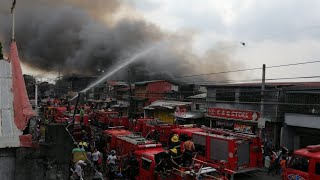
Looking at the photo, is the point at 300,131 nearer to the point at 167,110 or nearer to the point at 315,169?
the point at 315,169


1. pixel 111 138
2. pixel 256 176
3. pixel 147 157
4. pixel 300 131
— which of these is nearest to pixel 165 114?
pixel 300 131

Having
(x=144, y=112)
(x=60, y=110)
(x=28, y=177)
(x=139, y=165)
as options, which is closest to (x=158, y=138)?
(x=139, y=165)

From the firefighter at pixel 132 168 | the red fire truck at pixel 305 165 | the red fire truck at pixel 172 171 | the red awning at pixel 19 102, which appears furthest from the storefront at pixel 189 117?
the red awning at pixel 19 102

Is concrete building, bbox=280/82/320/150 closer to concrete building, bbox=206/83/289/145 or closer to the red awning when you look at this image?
concrete building, bbox=206/83/289/145

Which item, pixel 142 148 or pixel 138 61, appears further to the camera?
pixel 138 61

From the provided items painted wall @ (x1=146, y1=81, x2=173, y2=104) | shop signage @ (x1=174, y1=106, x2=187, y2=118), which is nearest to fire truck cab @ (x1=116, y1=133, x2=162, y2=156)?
shop signage @ (x1=174, y1=106, x2=187, y2=118)

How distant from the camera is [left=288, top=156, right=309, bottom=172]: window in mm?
11555

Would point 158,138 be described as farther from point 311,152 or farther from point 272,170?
point 311,152

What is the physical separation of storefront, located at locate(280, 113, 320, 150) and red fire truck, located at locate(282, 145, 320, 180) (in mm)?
8590

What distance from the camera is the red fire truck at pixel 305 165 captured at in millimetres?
11148

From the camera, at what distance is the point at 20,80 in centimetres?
835

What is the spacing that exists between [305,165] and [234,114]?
12.3 metres

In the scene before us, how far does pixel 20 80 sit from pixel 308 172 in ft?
30.3

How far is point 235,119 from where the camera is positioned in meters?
23.8
